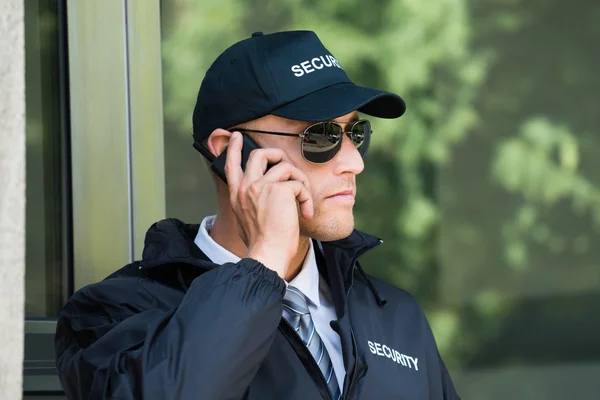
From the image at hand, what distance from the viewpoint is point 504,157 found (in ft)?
15.9

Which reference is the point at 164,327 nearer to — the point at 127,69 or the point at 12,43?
the point at 12,43

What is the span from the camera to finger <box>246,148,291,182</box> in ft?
7.52

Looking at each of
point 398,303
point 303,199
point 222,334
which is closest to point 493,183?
point 398,303

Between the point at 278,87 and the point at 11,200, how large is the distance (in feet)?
2.38

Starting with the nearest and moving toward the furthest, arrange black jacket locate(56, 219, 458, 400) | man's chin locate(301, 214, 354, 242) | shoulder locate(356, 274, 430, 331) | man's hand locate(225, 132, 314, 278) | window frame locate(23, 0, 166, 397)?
black jacket locate(56, 219, 458, 400)
man's hand locate(225, 132, 314, 278)
man's chin locate(301, 214, 354, 242)
shoulder locate(356, 274, 430, 331)
window frame locate(23, 0, 166, 397)

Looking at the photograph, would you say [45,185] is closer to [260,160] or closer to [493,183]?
[260,160]

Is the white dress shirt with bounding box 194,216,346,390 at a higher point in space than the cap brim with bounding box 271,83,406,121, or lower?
lower

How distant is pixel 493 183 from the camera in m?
4.86

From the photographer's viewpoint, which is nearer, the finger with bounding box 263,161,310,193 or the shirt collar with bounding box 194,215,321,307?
the finger with bounding box 263,161,310,193

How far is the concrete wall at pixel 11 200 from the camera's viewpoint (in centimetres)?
234

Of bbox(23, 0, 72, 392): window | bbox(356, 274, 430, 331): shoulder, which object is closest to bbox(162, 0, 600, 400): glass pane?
bbox(23, 0, 72, 392): window

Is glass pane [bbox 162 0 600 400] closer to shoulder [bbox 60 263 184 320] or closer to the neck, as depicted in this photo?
the neck

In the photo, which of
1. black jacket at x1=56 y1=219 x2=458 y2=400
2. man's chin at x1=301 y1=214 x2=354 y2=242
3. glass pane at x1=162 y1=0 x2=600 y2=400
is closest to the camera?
black jacket at x1=56 y1=219 x2=458 y2=400

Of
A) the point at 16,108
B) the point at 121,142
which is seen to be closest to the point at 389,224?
the point at 121,142
